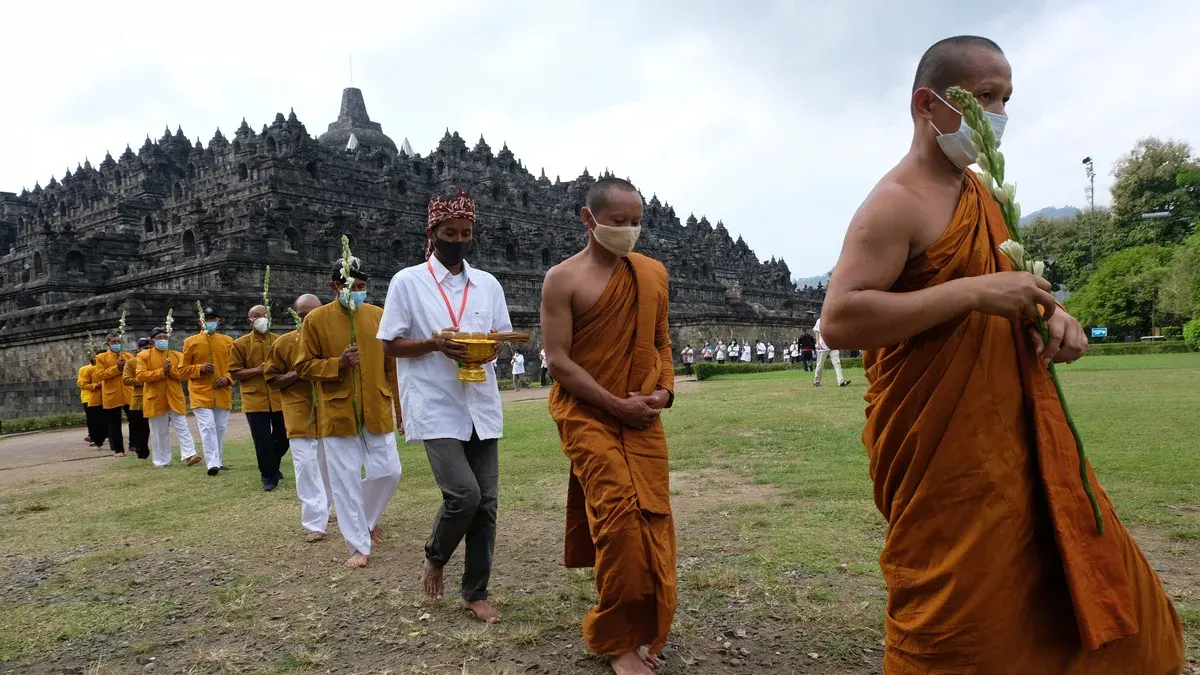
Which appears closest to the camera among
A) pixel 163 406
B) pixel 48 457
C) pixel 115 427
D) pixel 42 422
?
pixel 163 406

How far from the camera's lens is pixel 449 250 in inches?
161

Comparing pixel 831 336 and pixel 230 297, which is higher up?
pixel 230 297

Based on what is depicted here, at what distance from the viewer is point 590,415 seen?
127 inches

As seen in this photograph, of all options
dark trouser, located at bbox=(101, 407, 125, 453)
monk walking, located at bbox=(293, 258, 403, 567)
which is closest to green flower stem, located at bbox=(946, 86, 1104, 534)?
monk walking, located at bbox=(293, 258, 403, 567)

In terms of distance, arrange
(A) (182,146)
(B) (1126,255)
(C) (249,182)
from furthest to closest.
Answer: (A) (182,146) < (B) (1126,255) < (C) (249,182)

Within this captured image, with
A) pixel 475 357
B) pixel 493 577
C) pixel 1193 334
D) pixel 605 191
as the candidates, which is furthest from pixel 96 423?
pixel 1193 334

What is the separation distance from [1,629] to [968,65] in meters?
5.03

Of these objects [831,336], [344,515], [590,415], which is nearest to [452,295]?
[590,415]

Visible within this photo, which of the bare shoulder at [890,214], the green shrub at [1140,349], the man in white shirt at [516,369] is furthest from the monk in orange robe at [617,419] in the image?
the green shrub at [1140,349]

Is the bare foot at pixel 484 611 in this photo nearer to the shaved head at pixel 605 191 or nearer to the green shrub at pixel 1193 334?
the shaved head at pixel 605 191

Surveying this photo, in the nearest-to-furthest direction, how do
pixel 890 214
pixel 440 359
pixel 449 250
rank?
pixel 890 214
pixel 440 359
pixel 449 250

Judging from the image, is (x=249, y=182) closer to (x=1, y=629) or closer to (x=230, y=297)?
(x=230, y=297)

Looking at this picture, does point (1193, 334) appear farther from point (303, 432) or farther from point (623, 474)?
point (623, 474)

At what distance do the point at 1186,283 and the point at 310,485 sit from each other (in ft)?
114
